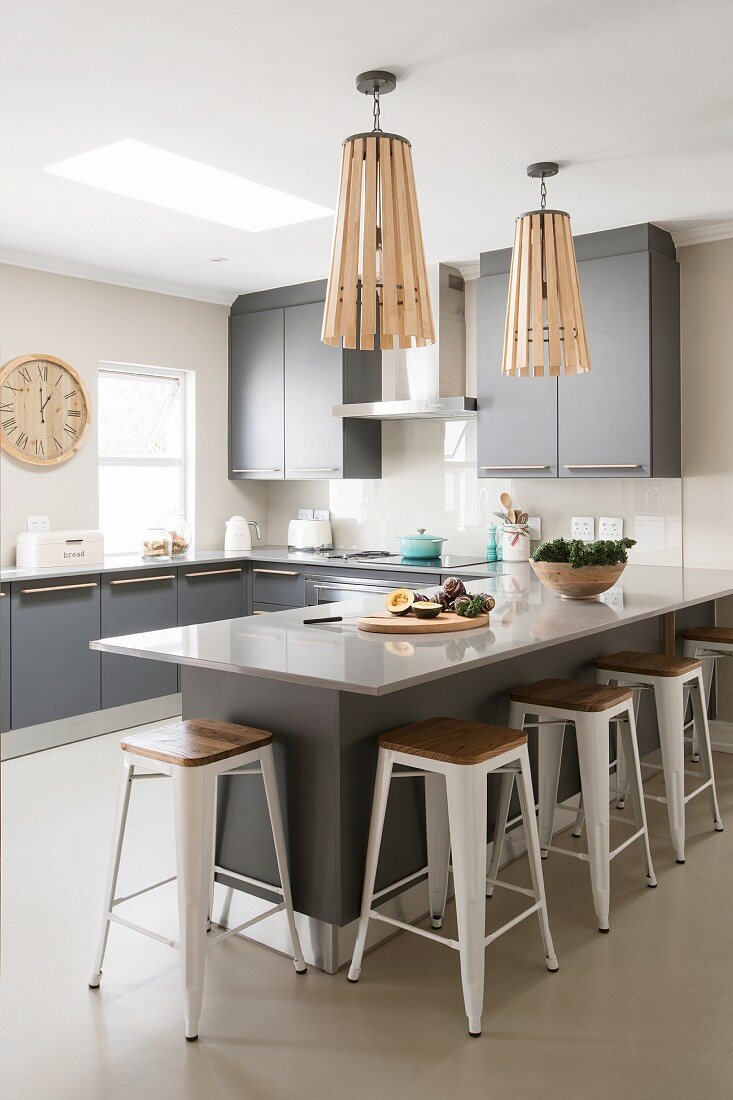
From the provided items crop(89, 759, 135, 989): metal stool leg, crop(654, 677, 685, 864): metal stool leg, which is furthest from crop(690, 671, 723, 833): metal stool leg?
crop(89, 759, 135, 989): metal stool leg

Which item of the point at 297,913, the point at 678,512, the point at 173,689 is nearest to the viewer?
the point at 297,913

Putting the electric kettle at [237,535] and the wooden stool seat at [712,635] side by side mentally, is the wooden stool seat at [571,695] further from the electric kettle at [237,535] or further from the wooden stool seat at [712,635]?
the electric kettle at [237,535]

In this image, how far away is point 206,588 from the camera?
5.41 m

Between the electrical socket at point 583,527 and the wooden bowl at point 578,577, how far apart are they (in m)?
1.44

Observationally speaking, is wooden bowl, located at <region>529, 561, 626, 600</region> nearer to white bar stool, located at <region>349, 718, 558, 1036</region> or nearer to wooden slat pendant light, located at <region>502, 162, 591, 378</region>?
wooden slat pendant light, located at <region>502, 162, 591, 378</region>

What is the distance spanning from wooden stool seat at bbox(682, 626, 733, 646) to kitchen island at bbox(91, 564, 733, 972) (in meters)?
1.12

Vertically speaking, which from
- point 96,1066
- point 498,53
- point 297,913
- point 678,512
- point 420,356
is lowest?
point 96,1066

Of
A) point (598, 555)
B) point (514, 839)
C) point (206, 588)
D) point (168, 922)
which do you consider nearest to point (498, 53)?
point (598, 555)

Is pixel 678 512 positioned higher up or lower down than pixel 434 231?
lower down

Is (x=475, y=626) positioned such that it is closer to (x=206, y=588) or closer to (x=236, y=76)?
(x=236, y=76)

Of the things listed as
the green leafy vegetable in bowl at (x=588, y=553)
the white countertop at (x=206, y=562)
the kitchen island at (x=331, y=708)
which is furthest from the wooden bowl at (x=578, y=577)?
the white countertop at (x=206, y=562)

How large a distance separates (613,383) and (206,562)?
2450mm

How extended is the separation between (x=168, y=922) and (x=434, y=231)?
10.8ft

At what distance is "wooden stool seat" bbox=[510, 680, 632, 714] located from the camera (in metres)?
2.78
